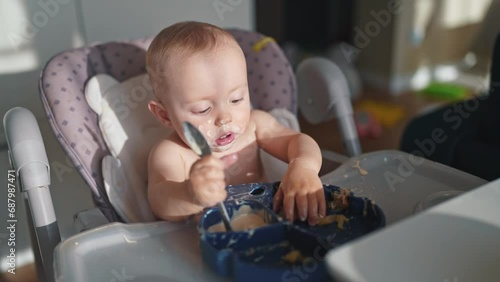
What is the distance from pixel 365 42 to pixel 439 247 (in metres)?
2.53

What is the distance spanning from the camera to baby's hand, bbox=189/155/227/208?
2.21 ft

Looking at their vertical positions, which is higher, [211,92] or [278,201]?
[211,92]

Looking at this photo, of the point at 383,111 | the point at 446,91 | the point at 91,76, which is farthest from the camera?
the point at 446,91

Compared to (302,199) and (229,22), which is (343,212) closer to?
(302,199)

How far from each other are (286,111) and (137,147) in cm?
32

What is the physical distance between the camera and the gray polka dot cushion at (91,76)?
931mm

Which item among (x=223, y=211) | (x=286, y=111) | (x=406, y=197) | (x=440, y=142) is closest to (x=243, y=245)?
(x=223, y=211)

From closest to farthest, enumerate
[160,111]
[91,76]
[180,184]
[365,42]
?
[180,184], [160,111], [91,76], [365,42]

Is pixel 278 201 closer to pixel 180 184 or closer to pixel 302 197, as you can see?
pixel 302 197

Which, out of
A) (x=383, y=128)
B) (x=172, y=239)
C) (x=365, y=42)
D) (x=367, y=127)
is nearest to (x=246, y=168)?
(x=172, y=239)

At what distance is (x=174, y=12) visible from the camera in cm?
138

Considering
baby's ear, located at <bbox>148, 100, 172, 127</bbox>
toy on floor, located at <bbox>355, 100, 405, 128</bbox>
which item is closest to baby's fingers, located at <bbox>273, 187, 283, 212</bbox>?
baby's ear, located at <bbox>148, 100, 172, 127</bbox>

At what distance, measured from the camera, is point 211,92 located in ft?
2.72

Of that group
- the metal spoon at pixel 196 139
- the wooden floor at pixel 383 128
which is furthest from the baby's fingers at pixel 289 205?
the wooden floor at pixel 383 128
